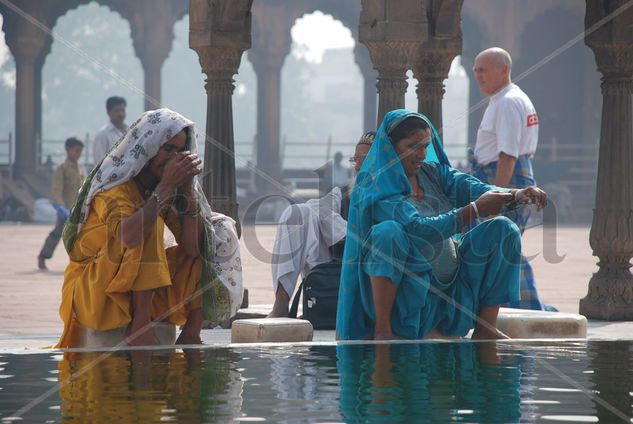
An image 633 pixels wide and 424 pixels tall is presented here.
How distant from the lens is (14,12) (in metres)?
23.8

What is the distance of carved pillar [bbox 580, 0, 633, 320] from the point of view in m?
7.62

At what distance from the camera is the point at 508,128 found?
7180 mm

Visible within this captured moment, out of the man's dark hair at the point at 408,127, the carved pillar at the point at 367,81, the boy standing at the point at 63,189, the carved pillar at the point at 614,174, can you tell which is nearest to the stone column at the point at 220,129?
the carved pillar at the point at 614,174

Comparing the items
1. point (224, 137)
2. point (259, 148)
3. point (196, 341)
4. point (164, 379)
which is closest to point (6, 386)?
point (164, 379)

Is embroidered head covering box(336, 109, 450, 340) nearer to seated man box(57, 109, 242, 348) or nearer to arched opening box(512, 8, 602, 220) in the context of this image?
seated man box(57, 109, 242, 348)

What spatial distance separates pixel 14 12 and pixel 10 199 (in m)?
3.41

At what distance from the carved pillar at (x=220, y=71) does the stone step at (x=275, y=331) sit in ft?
9.27

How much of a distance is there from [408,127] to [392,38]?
2.34 m

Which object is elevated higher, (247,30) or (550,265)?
(247,30)

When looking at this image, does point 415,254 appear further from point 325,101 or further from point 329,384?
point 325,101

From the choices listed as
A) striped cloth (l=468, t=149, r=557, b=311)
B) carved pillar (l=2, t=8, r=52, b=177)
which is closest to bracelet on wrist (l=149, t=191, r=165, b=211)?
striped cloth (l=468, t=149, r=557, b=311)

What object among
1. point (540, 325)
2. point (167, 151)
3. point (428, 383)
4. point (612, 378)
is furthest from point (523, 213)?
point (428, 383)

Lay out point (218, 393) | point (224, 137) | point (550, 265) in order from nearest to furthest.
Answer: point (218, 393) < point (224, 137) < point (550, 265)

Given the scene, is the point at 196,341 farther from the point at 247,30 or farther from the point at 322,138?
the point at 322,138
